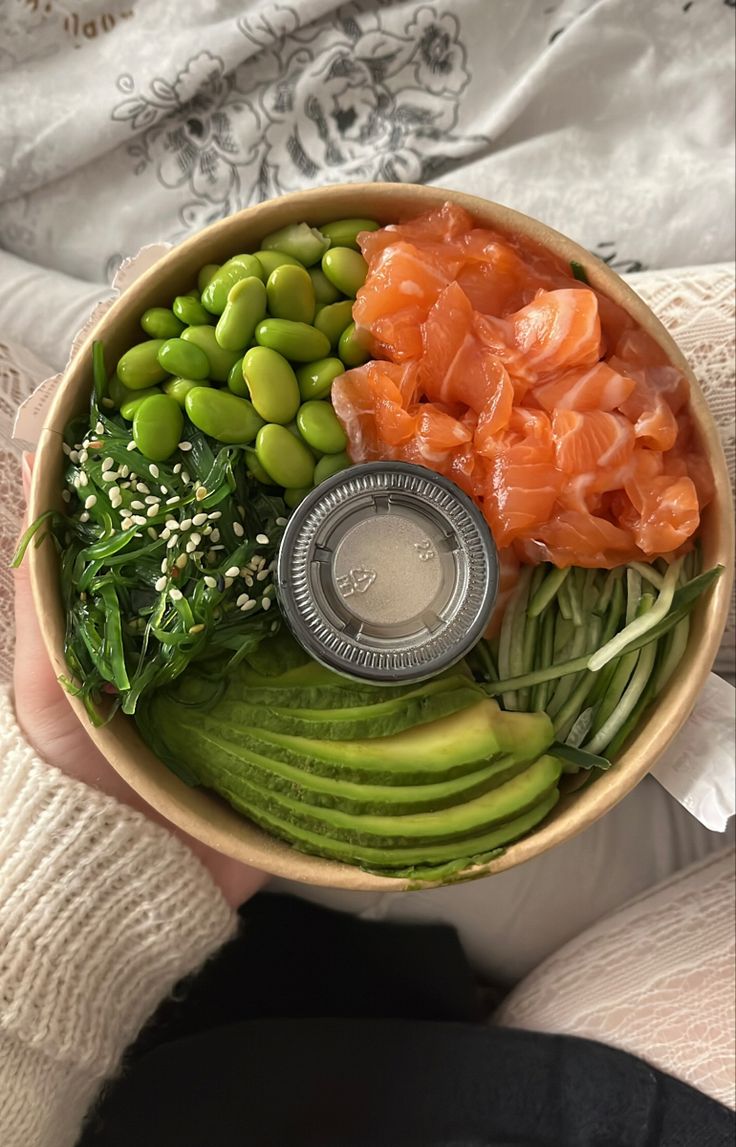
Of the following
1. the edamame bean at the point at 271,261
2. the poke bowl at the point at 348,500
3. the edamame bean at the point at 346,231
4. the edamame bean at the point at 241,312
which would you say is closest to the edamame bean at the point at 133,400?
the poke bowl at the point at 348,500

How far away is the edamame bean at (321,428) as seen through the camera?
1.25 m

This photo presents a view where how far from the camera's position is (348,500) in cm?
126

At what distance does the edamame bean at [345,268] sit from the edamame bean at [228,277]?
0.33 feet

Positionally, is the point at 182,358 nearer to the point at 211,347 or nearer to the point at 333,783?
the point at 211,347

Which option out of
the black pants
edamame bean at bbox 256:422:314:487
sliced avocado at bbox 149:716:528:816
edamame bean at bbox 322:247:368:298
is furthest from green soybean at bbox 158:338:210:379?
the black pants

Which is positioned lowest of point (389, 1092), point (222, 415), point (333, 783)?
point (389, 1092)

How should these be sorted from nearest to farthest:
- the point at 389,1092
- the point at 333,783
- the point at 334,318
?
the point at 333,783 → the point at 334,318 → the point at 389,1092

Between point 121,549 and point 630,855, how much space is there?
1.21m

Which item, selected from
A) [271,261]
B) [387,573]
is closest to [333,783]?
[387,573]

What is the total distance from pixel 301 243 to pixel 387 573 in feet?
1.63

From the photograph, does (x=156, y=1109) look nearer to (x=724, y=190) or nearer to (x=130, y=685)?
(x=130, y=685)

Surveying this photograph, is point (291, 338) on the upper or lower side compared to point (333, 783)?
upper

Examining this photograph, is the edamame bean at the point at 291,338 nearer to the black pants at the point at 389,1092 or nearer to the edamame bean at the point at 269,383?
the edamame bean at the point at 269,383

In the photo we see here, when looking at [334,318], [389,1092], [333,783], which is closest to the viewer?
[333,783]
